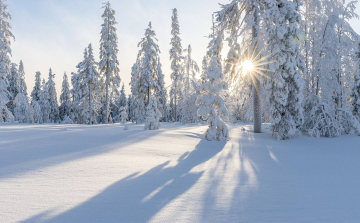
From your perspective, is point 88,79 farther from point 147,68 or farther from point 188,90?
point 188,90

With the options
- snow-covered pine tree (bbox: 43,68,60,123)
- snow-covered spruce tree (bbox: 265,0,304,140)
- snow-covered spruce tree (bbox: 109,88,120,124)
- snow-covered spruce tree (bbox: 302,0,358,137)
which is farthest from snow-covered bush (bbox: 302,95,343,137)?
snow-covered pine tree (bbox: 43,68,60,123)

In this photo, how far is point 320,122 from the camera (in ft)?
41.5

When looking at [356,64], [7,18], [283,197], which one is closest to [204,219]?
[283,197]

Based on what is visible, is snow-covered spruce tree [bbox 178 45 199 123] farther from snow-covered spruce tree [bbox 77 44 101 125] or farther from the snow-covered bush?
the snow-covered bush

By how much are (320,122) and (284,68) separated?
396 centimetres

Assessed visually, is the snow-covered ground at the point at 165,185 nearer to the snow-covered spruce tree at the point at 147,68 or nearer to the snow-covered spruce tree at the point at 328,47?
the snow-covered spruce tree at the point at 328,47

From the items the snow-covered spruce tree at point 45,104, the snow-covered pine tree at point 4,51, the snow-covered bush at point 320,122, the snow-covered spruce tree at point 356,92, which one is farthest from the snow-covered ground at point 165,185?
the snow-covered spruce tree at point 45,104

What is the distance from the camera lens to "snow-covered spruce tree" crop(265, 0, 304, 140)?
11.5 m

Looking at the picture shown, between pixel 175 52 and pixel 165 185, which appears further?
pixel 175 52

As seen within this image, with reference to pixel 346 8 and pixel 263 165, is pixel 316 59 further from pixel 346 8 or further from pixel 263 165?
pixel 263 165

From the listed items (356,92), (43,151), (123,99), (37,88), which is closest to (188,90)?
(356,92)

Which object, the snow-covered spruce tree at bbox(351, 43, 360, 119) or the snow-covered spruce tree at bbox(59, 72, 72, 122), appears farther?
the snow-covered spruce tree at bbox(59, 72, 72, 122)

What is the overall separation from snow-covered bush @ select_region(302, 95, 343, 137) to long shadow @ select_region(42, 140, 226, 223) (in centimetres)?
1020

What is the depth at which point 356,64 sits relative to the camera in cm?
1489
